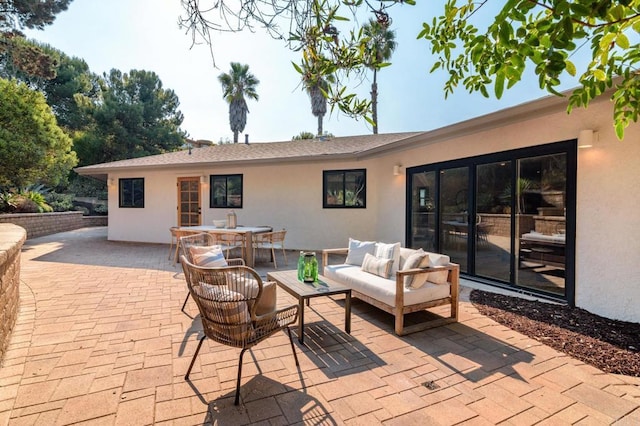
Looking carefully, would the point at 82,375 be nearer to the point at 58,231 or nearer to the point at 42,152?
the point at 42,152

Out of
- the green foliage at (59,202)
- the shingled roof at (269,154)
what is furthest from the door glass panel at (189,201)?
the green foliage at (59,202)

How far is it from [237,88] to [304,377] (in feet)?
66.4

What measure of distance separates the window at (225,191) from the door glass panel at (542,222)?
289 inches

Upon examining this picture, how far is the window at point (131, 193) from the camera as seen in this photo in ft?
34.7

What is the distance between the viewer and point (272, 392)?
7.68 feet

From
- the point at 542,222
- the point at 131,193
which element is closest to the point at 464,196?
the point at 542,222

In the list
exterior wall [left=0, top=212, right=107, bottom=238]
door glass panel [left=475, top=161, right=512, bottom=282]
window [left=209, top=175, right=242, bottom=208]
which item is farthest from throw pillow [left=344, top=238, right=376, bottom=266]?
exterior wall [left=0, top=212, right=107, bottom=238]

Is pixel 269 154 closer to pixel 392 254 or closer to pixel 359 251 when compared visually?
pixel 359 251

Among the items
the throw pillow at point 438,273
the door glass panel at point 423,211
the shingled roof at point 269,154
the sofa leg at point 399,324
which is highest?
the shingled roof at point 269,154

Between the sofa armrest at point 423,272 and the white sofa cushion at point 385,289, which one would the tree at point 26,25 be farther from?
the sofa armrest at point 423,272

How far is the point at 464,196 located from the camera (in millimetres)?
5793

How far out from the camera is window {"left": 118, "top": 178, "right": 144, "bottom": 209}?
1059 cm

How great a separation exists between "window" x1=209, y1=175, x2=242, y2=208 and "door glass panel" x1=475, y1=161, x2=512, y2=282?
6677mm

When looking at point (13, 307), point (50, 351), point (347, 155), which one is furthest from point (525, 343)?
point (347, 155)
